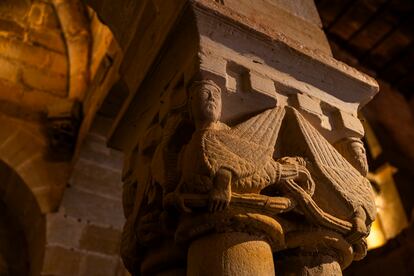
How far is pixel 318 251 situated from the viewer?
151 centimetres

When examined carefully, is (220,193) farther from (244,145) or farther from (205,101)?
(205,101)

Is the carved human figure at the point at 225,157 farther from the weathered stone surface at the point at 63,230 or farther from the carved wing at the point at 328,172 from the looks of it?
the weathered stone surface at the point at 63,230

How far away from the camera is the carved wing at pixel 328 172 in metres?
1.51

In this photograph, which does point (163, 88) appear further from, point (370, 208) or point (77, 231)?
point (77, 231)

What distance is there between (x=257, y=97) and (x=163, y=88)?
42cm

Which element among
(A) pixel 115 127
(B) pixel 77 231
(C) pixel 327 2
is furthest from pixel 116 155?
(C) pixel 327 2

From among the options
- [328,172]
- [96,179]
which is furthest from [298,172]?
[96,179]

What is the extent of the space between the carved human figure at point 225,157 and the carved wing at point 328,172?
58 millimetres

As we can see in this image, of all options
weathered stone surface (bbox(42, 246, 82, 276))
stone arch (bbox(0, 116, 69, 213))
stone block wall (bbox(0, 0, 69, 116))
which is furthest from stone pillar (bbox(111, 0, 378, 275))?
stone block wall (bbox(0, 0, 69, 116))

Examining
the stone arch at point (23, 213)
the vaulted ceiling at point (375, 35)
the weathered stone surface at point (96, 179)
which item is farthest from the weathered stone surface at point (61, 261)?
the vaulted ceiling at point (375, 35)

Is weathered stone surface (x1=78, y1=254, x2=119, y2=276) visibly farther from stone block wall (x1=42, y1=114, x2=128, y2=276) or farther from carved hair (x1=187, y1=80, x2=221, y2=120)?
carved hair (x1=187, y1=80, x2=221, y2=120)

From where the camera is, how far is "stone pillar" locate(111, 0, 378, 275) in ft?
4.35

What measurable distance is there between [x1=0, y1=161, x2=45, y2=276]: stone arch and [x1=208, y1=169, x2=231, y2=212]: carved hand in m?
1.78

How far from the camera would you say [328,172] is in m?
1.54
